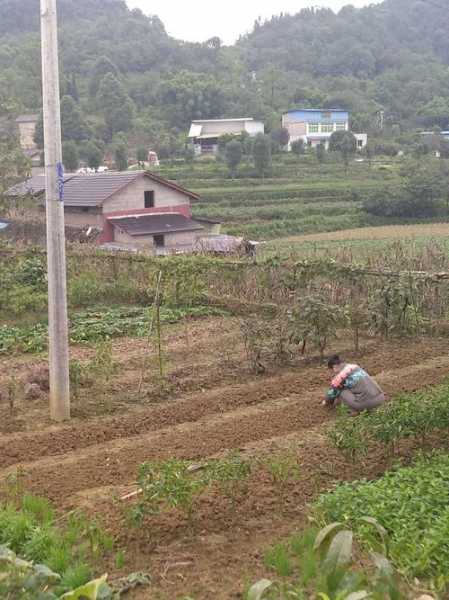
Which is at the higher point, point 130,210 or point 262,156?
point 262,156

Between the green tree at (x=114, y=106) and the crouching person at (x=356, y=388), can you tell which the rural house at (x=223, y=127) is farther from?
the crouching person at (x=356, y=388)

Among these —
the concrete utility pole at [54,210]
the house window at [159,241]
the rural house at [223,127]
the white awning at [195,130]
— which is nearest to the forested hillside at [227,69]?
the white awning at [195,130]

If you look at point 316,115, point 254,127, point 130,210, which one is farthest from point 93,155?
point 316,115

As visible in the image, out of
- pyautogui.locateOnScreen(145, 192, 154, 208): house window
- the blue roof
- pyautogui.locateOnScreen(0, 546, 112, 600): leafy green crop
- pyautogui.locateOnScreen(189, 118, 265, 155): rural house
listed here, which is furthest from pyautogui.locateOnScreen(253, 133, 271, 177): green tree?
pyautogui.locateOnScreen(0, 546, 112, 600): leafy green crop

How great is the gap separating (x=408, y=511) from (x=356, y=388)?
2834 millimetres

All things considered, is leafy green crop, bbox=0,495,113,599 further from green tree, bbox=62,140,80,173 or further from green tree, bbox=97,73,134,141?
green tree, bbox=97,73,134,141

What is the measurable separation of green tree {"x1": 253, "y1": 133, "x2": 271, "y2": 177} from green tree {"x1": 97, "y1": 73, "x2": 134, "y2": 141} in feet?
55.7

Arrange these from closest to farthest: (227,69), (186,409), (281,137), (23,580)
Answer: (23,580) < (186,409) < (281,137) < (227,69)

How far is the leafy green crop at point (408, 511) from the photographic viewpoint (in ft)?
14.6

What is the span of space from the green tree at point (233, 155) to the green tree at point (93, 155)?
8.88 metres

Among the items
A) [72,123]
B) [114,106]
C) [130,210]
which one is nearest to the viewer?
[130,210]

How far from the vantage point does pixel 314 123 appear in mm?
72875

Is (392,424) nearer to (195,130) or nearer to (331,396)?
(331,396)

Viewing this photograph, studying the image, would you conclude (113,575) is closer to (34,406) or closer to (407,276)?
(34,406)
